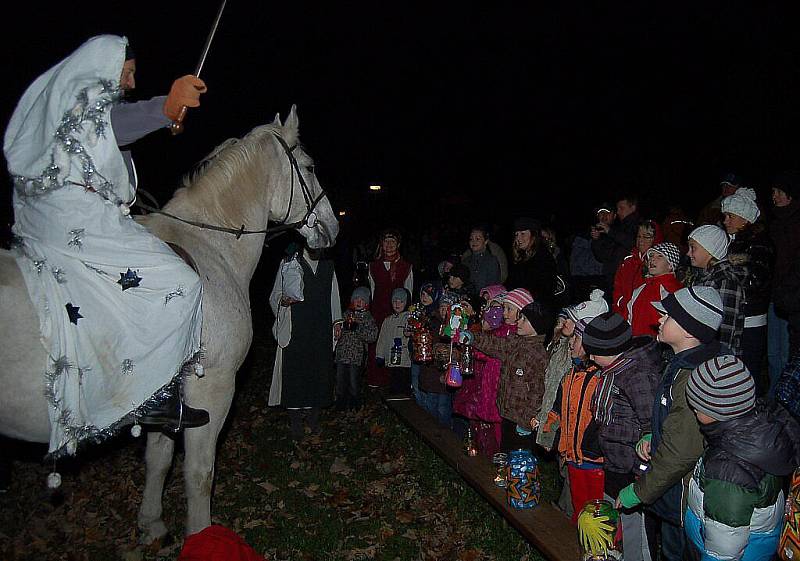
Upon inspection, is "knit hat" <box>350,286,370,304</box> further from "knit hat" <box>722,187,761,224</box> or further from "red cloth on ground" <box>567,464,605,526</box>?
"knit hat" <box>722,187,761,224</box>

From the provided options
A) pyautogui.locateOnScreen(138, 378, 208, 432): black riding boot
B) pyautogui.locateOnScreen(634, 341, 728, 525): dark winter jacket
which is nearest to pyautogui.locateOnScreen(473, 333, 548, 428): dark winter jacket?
pyautogui.locateOnScreen(634, 341, 728, 525): dark winter jacket

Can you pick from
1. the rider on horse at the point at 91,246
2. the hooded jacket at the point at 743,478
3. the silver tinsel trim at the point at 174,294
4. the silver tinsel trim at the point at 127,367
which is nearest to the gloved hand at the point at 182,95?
the rider on horse at the point at 91,246

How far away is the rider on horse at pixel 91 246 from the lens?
3492mm

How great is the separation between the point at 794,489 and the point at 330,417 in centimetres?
606

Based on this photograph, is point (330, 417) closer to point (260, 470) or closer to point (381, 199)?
point (260, 470)

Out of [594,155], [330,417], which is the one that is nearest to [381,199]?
[594,155]

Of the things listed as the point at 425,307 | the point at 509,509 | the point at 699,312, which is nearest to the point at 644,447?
the point at 699,312

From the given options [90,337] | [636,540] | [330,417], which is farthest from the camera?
[330,417]

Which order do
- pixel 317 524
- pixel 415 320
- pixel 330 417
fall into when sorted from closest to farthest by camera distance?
pixel 317 524
pixel 415 320
pixel 330 417

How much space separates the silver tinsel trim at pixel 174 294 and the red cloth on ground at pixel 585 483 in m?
2.92

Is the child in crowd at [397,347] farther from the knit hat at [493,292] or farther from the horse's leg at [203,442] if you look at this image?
the horse's leg at [203,442]

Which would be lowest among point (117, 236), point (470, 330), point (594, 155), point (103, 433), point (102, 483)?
point (102, 483)

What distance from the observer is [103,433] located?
12.5 ft

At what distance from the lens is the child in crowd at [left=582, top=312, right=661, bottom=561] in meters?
3.74
